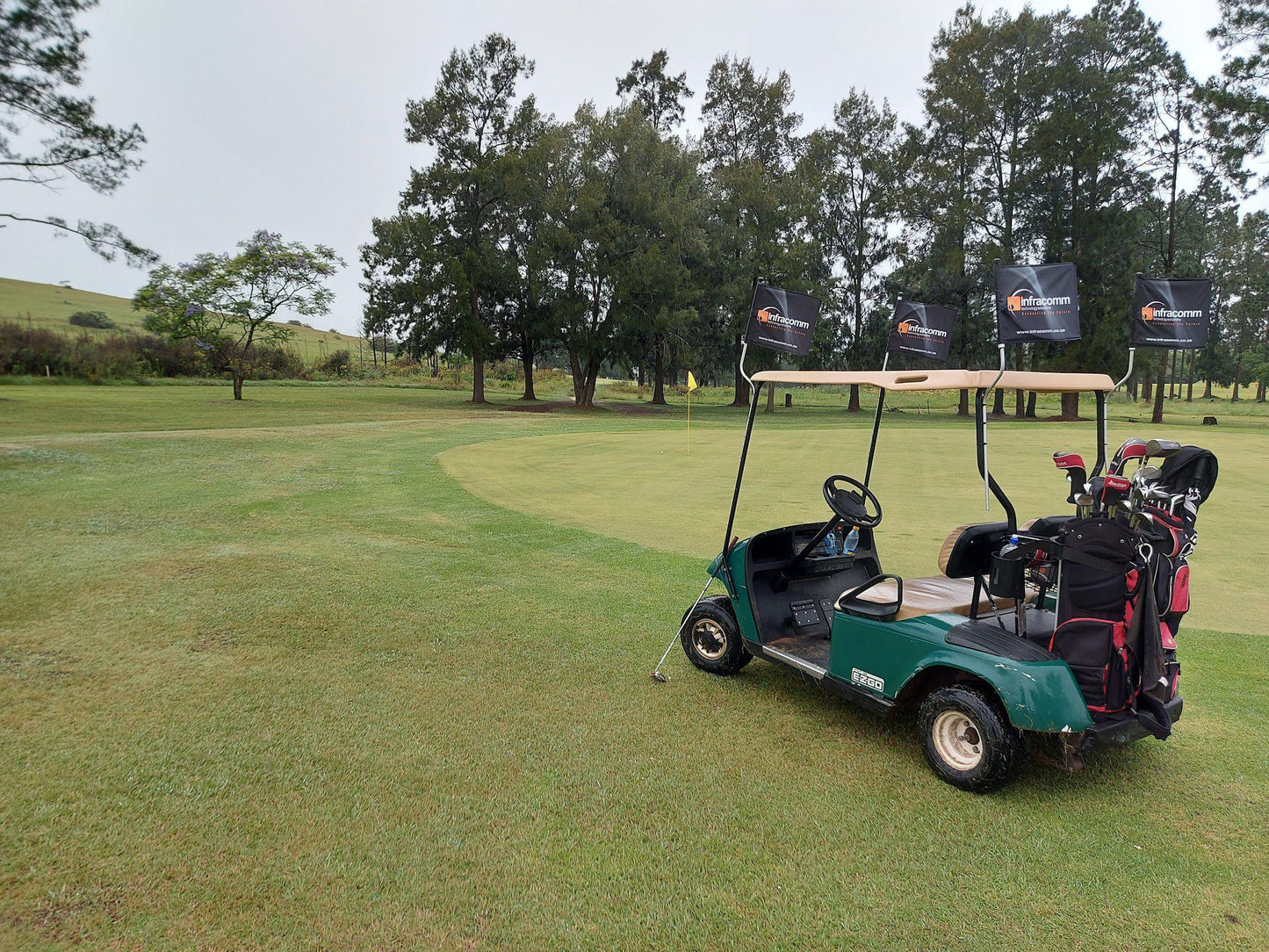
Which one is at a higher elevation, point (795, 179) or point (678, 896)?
point (795, 179)

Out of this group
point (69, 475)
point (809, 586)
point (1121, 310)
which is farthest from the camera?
point (1121, 310)

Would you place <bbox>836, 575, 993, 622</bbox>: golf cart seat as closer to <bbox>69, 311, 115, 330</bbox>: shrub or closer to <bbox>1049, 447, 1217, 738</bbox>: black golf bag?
<bbox>1049, 447, 1217, 738</bbox>: black golf bag

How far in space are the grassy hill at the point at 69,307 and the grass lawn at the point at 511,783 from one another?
166 ft

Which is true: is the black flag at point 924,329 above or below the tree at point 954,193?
below

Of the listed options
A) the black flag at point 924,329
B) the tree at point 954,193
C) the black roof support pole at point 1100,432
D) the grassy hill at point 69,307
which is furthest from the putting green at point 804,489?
the grassy hill at point 69,307

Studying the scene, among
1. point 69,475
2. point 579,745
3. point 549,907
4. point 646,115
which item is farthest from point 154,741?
point 646,115

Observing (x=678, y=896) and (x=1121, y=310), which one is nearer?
(x=678, y=896)

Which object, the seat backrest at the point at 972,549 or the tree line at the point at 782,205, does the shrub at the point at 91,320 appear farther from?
the seat backrest at the point at 972,549

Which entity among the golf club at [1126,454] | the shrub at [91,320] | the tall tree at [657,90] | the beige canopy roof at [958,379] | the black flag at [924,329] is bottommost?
the golf club at [1126,454]

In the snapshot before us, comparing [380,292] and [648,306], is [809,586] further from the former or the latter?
[380,292]

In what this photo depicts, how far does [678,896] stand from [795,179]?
46725mm

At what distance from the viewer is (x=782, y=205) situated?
44.2m

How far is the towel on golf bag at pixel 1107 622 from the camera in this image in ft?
9.98

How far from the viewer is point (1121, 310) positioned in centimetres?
3519
